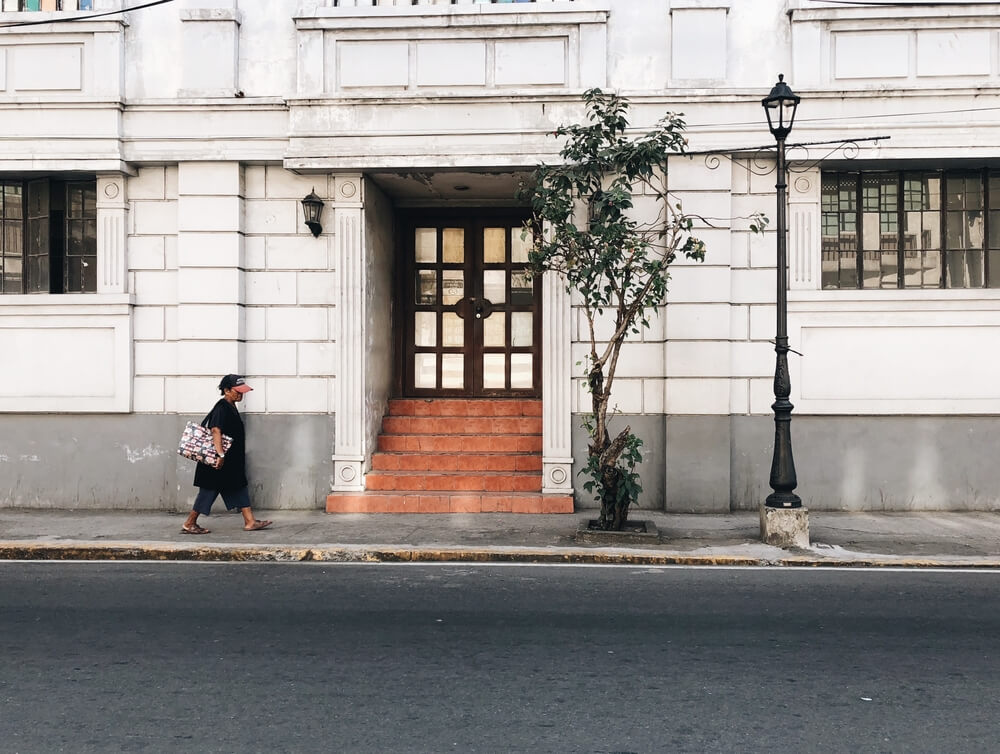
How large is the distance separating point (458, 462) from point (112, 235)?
225 inches

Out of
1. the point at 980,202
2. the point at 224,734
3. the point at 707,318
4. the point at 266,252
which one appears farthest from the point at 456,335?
the point at 224,734

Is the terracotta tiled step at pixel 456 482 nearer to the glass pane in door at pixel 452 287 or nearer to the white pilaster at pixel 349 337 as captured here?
the white pilaster at pixel 349 337

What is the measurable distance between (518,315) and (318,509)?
4.37 metres

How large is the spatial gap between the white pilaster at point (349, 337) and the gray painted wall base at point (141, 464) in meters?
0.25

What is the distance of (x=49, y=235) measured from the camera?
12.6 meters

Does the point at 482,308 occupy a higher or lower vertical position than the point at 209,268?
lower

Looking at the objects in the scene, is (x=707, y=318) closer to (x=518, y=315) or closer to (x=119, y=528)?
Result: (x=518, y=315)

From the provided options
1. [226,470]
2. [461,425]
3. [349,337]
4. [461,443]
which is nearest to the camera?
[226,470]

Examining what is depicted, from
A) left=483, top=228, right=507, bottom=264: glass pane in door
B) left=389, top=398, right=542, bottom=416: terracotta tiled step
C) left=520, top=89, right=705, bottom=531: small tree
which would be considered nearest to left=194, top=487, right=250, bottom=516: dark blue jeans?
left=389, top=398, right=542, bottom=416: terracotta tiled step

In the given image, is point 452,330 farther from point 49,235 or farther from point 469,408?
point 49,235

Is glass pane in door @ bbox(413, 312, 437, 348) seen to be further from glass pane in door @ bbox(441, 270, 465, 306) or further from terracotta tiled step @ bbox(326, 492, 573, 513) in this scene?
terracotta tiled step @ bbox(326, 492, 573, 513)

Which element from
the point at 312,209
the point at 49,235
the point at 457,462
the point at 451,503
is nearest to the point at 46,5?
the point at 49,235

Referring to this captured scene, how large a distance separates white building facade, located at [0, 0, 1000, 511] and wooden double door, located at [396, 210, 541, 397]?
1.58 metres

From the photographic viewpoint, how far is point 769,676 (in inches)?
213
